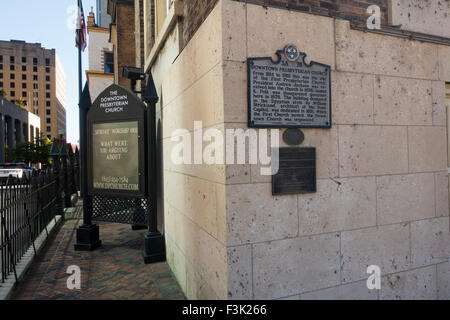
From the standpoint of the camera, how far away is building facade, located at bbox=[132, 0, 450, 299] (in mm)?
3338

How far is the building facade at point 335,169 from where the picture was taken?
334cm

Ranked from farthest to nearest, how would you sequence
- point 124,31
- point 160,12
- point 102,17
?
point 102,17 < point 124,31 < point 160,12

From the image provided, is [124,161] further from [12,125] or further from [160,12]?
[12,125]

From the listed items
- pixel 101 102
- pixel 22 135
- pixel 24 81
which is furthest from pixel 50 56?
pixel 101 102

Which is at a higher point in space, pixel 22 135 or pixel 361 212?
pixel 22 135

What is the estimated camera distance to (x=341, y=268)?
12.2 ft

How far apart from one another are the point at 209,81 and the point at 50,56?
11801 centimetres

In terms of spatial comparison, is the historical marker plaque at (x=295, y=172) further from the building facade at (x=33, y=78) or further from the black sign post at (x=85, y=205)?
the building facade at (x=33, y=78)

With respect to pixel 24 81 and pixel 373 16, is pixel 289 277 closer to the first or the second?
pixel 373 16

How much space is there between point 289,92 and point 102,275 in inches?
171

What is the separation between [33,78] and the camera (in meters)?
99.9

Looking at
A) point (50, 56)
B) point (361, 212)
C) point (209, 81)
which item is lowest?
point (361, 212)

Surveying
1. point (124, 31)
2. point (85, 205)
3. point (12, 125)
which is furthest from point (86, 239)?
point (12, 125)
